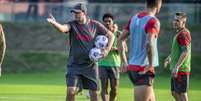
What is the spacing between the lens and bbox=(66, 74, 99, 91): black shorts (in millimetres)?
15655

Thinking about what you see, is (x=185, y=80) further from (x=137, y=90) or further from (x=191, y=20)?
(x=191, y=20)

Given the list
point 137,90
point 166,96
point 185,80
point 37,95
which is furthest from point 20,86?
point 137,90

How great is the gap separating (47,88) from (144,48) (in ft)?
45.2

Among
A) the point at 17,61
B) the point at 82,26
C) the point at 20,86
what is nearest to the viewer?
the point at 82,26

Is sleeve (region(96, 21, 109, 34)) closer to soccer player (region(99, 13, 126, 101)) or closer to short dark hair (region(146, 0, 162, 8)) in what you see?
soccer player (region(99, 13, 126, 101))

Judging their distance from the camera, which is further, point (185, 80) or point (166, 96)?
point (166, 96)

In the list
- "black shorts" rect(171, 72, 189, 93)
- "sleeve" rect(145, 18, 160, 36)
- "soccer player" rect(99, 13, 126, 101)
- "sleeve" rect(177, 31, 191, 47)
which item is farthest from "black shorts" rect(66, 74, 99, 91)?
"sleeve" rect(145, 18, 160, 36)

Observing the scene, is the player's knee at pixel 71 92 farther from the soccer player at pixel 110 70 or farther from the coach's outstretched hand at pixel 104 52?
the soccer player at pixel 110 70

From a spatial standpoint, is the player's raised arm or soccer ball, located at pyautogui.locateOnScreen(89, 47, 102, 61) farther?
soccer ball, located at pyautogui.locateOnScreen(89, 47, 102, 61)

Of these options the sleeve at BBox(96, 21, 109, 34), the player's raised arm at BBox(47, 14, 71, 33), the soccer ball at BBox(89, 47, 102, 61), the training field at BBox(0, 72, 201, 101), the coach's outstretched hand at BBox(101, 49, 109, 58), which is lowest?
the training field at BBox(0, 72, 201, 101)

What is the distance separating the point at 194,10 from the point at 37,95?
15.1 meters

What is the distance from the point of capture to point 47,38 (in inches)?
1462

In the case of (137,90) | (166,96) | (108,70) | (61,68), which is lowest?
(61,68)

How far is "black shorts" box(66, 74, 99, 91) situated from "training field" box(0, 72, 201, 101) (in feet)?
17.8
